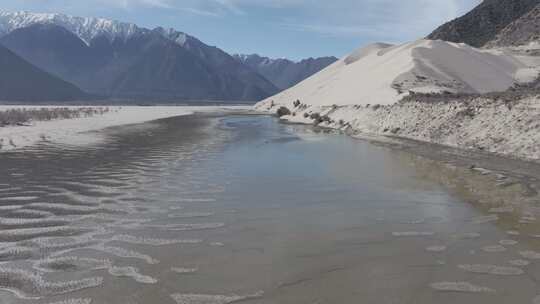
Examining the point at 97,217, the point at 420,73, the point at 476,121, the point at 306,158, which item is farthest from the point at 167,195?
the point at 420,73

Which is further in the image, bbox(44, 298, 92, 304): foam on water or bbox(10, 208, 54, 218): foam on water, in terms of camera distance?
bbox(10, 208, 54, 218): foam on water

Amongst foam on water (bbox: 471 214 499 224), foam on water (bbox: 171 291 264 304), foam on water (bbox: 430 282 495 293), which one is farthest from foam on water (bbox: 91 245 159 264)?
foam on water (bbox: 471 214 499 224)

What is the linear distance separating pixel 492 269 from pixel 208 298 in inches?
156

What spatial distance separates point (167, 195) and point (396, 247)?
5.95 metres

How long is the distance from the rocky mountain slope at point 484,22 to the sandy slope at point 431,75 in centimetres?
2730

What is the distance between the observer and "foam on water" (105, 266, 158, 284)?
6441 mm

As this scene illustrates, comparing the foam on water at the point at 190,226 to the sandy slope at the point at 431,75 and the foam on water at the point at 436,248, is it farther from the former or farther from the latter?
the sandy slope at the point at 431,75

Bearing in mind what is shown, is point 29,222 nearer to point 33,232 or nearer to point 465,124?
point 33,232

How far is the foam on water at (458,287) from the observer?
6281 millimetres

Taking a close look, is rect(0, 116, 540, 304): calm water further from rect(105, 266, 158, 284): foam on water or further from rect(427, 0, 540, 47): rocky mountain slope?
rect(427, 0, 540, 47): rocky mountain slope

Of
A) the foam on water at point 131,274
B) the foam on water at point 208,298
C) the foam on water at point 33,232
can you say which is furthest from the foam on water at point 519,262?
the foam on water at point 33,232

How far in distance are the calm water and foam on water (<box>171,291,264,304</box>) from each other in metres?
0.01

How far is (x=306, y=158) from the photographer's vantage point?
20.1 m

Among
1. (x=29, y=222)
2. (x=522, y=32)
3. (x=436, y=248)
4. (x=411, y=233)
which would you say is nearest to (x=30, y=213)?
(x=29, y=222)
